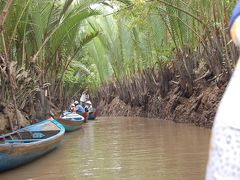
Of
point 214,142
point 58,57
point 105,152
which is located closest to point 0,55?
point 105,152

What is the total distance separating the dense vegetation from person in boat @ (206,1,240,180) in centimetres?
733

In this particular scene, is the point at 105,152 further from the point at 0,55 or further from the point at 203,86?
the point at 203,86

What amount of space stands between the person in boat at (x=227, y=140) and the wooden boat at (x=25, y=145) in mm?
5503

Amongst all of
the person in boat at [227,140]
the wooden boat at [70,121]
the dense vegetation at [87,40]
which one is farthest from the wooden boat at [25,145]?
the person in boat at [227,140]

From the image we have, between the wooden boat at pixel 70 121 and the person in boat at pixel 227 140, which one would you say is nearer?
the person in boat at pixel 227 140

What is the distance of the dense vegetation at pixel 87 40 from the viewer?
32.1ft

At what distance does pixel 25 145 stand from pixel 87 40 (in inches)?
346

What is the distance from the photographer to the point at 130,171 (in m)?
6.27

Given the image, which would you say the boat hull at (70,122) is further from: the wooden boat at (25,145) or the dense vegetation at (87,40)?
the wooden boat at (25,145)

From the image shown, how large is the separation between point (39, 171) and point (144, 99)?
1556 cm

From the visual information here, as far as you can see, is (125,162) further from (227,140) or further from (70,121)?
(70,121)

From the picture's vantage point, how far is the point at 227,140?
75 centimetres

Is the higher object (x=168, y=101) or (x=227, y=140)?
(x=227, y=140)

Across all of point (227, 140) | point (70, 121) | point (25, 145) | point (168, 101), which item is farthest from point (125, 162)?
point (168, 101)
